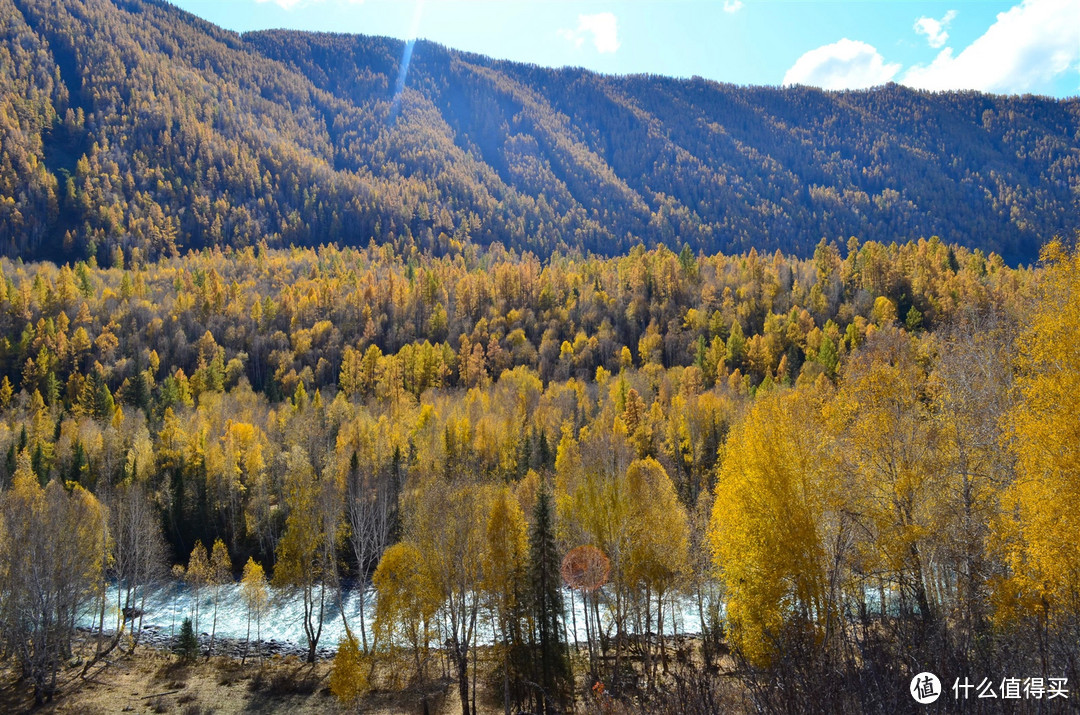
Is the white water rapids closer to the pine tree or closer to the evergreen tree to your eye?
the evergreen tree

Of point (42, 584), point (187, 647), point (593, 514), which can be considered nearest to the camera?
point (593, 514)

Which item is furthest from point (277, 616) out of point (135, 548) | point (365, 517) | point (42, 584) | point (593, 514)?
point (593, 514)

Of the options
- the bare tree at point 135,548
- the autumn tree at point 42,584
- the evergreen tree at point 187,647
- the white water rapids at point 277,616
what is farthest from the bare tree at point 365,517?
the autumn tree at point 42,584

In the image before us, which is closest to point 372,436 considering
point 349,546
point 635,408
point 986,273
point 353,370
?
point 349,546

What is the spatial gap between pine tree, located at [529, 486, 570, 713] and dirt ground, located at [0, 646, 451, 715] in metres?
5.70

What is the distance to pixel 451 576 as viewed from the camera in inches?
1005

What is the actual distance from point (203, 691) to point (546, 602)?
19.5 meters

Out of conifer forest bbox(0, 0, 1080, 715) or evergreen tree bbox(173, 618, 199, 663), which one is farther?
evergreen tree bbox(173, 618, 199, 663)

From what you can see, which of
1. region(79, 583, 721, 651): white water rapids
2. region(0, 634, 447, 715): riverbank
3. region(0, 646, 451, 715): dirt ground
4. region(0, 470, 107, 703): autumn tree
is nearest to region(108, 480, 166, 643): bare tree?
region(79, 583, 721, 651): white water rapids

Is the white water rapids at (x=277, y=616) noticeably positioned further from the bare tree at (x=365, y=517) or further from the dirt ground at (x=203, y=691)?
the dirt ground at (x=203, y=691)

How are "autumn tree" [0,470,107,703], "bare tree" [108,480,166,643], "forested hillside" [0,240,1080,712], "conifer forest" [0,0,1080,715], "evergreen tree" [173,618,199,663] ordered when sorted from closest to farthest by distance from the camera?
"conifer forest" [0,0,1080,715], "forested hillside" [0,240,1080,712], "autumn tree" [0,470,107,703], "evergreen tree" [173,618,199,663], "bare tree" [108,480,166,643]

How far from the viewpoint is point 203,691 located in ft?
101

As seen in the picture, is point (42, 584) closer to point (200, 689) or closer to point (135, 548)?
point (135, 548)

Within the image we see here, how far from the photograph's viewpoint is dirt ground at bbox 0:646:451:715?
92.6 feet
